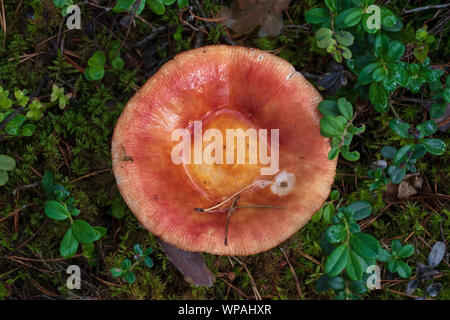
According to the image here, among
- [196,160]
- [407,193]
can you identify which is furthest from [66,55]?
[407,193]

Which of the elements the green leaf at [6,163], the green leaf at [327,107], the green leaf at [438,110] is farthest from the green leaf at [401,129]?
the green leaf at [6,163]

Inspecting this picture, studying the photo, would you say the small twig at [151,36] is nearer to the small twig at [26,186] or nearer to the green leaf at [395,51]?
the small twig at [26,186]

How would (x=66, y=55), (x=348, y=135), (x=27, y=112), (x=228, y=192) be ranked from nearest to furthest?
(x=348, y=135) → (x=228, y=192) → (x=27, y=112) → (x=66, y=55)

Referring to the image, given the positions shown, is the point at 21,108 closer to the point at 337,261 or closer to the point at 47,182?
the point at 47,182

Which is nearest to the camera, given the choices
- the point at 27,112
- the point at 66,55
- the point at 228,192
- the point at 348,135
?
the point at 348,135

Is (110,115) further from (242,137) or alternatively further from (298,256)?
(298,256)

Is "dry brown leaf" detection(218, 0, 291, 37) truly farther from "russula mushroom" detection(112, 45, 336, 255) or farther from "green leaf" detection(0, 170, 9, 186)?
"green leaf" detection(0, 170, 9, 186)

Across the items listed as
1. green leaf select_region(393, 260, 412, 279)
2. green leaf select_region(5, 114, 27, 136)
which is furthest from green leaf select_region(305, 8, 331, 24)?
green leaf select_region(5, 114, 27, 136)

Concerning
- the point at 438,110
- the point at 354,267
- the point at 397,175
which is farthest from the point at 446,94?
the point at 354,267
